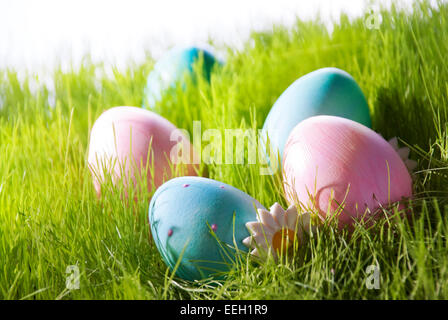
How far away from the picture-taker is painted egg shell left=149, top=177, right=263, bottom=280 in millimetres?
769

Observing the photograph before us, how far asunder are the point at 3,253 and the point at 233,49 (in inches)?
42.9

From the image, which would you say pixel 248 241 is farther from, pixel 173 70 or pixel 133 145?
pixel 173 70

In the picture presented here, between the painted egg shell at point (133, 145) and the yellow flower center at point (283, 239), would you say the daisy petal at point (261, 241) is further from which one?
the painted egg shell at point (133, 145)

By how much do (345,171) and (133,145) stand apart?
398 millimetres

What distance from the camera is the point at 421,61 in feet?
3.78

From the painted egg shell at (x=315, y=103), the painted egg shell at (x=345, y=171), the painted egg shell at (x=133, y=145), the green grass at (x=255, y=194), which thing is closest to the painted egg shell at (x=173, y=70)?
the green grass at (x=255, y=194)

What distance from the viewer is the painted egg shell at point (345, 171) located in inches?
32.4

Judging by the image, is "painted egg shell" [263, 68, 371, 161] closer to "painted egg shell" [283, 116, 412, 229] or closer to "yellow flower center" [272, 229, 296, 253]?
"painted egg shell" [283, 116, 412, 229]

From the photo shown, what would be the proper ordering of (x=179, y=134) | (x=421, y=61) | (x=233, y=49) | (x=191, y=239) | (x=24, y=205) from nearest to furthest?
(x=191, y=239) → (x=24, y=205) → (x=179, y=134) → (x=421, y=61) → (x=233, y=49)

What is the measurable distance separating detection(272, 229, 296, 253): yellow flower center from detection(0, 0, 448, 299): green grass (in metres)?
0.03

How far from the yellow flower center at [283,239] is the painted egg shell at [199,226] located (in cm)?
4

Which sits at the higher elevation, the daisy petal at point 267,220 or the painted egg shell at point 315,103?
the painted egg shell at point 315,103
